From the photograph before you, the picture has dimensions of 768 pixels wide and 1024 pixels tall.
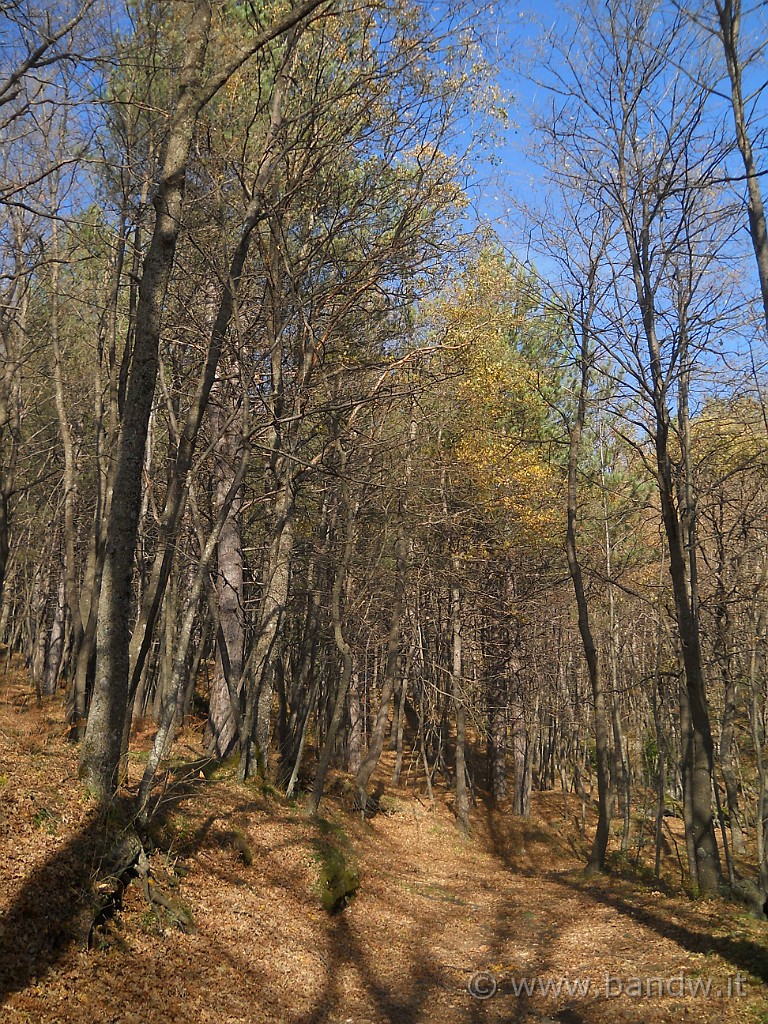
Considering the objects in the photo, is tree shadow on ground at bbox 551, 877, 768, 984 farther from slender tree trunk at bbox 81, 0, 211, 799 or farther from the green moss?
slender tree trunk at bbox 81, 0, 211, 799

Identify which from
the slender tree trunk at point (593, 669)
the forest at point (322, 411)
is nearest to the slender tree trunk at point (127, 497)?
the forest at point (322, 411)

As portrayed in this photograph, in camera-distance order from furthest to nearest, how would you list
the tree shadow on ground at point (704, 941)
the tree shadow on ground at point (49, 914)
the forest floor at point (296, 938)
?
1. the tree shadow on ground at point (704, 941)
2. the forest floor at point (296, 938)
3. the tree shadow on ground at point (49, 914)

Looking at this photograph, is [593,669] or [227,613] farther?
[227,613]

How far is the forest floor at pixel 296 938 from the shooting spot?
18.4 feet

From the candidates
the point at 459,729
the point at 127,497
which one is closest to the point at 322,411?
the point at 127,497

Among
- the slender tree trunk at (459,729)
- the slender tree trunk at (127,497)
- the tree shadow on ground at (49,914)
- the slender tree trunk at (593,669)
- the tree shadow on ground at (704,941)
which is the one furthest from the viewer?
the slender tree trunk at (459,729)

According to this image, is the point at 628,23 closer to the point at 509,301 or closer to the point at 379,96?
the point at 379,96

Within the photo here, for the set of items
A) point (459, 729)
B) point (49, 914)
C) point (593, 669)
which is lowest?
point (49, 914)

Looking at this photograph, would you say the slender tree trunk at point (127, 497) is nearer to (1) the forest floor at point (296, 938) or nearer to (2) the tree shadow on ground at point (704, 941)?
(1) the forest floor at point (296, 938)

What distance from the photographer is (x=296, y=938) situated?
7961mm

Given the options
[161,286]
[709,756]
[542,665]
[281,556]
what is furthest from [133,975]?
[542,665]

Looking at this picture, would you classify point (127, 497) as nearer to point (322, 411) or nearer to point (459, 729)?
point (322, 411)

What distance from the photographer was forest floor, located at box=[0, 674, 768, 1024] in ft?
18.4

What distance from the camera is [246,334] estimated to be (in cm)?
1021
